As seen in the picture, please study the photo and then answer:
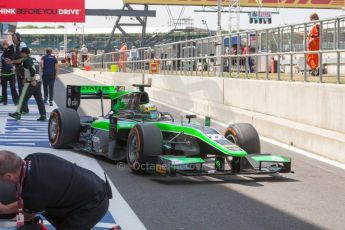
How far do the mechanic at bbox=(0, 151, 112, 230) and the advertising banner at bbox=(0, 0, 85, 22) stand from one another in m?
60.4

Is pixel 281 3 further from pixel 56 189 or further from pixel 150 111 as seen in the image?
pixel 56 189

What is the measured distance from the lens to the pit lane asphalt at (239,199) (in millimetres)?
6941

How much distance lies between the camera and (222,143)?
9.09 meters

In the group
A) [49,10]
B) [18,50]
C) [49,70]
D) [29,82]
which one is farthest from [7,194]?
[49,10]

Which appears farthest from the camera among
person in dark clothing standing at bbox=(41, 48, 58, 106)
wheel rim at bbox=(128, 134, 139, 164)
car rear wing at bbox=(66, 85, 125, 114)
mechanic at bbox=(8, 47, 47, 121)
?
person in dark clothing standing at bbox=(41, 48, 58, 106)

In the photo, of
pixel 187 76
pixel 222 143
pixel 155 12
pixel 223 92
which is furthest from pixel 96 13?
pixel 222 143

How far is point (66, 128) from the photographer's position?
1153 cm

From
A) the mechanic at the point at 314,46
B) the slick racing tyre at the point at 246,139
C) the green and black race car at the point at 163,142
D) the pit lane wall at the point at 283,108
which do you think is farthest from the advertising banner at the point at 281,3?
the slick racing tyre at the point at 246,139

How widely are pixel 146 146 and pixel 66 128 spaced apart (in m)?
2.77

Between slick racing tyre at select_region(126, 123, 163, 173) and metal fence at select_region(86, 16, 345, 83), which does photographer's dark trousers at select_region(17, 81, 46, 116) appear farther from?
slick racing tyre at select_region(126, 123, 163, 173)

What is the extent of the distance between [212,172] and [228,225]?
218 centimetres

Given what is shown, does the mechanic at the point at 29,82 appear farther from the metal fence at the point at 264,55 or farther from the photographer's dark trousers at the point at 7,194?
the photographer's dark trousers at the point at 7,194

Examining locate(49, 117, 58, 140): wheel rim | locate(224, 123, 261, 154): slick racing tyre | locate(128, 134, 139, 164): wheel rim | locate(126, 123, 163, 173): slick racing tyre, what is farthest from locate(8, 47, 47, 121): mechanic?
locate(224, 123, 261, 154): slick racing tyre

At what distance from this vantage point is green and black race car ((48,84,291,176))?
901 centimetres
